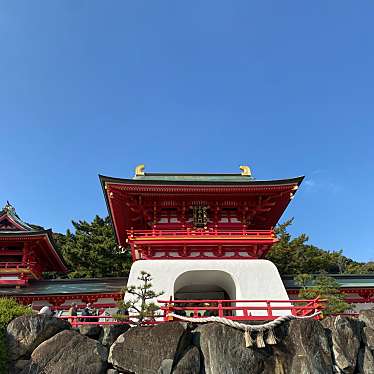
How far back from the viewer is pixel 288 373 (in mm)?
9820

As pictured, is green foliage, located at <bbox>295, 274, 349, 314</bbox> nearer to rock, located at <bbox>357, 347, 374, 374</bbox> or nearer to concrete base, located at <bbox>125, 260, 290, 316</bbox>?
concrete base, located at <bbox>125, 260, 290, 316</bbox>

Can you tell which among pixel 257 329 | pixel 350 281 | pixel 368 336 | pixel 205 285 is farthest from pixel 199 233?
pixel 350 281

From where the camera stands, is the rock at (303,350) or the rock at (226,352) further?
the rock at (303,350)

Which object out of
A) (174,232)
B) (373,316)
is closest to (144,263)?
(174,232)

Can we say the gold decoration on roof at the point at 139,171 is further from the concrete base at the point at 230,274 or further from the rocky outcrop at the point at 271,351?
the rocky outcrop at the point at 271,351

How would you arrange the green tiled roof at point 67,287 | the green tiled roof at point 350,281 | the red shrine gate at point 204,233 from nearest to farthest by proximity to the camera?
the red shrine gate at point 204,233 → the green tiled roof at point 67,287 → the green tiled roof at point 350,281

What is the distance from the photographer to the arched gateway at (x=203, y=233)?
14812mm

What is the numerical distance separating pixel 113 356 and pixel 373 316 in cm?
922

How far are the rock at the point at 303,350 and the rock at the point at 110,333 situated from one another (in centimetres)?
472

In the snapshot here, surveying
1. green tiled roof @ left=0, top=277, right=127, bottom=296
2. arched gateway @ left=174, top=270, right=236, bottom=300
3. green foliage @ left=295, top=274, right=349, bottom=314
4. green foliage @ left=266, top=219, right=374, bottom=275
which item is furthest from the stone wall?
green foliage @ left=266, top=219, right=374, bottom=275

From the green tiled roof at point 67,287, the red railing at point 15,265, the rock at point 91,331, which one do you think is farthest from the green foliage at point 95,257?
the rock at point 91,331

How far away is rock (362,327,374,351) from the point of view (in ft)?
35.9

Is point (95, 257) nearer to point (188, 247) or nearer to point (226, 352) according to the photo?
point (188, 247)

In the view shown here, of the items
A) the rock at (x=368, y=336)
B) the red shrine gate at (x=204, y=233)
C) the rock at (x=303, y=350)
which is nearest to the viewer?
the rock at (x=303, y=350)
